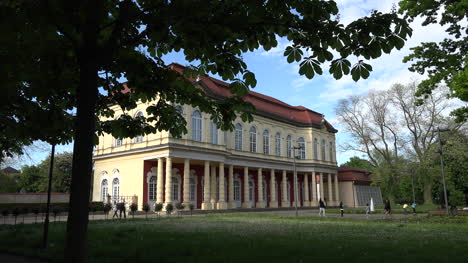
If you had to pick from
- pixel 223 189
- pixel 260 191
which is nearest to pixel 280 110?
pixel 260 191

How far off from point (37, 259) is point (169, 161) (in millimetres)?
22981

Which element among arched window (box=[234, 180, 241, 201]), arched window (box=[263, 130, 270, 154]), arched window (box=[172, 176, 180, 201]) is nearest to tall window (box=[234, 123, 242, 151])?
arched window (box=[234, 180, 241, 201])

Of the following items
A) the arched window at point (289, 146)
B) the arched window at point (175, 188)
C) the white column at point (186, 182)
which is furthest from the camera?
the arched window at point (289, 146)

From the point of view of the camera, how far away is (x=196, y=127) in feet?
112

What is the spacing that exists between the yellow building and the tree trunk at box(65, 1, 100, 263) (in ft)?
64.0

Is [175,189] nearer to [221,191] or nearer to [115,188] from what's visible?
[221,191]

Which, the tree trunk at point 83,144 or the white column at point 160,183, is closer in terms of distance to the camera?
the tree trunk at point 83,144

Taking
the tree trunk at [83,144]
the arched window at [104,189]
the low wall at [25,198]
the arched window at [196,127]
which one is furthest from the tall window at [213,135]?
the tree trunk at [83,144]

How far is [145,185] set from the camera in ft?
109

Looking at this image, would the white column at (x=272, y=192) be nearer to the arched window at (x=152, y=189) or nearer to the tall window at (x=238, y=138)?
the tall window at (x=238, y=138)

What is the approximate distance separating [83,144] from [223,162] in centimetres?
3132

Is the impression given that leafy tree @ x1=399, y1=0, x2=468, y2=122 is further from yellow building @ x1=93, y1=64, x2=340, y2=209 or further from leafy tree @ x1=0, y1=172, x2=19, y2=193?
leafy tree @ x1=0, y1=172, x2=19, y2=193

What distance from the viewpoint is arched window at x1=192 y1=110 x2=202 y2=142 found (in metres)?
33.9

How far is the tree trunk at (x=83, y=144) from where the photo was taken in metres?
4.24
